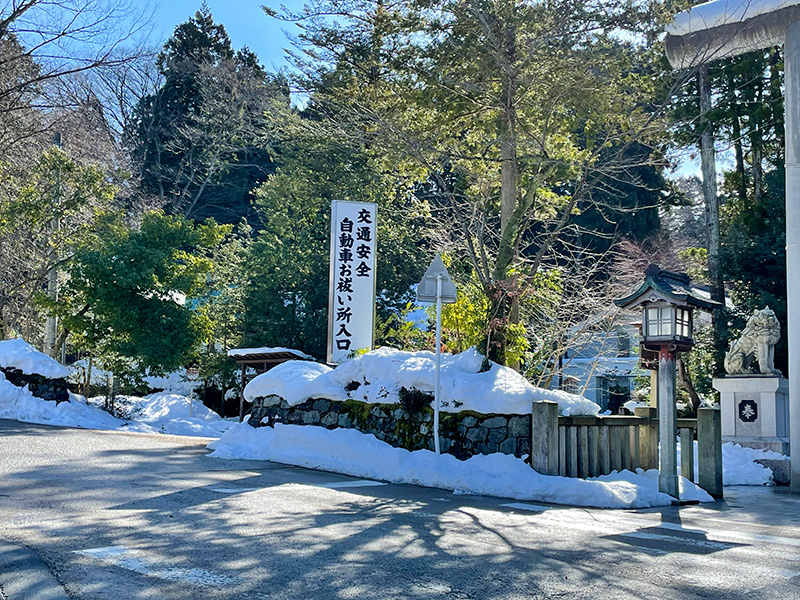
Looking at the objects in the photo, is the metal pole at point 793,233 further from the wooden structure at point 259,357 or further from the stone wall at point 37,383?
the stone wall at point 37,383

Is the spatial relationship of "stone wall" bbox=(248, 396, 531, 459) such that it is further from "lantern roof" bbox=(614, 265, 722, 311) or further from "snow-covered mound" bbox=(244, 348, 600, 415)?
"lantern roof" bbox=(614, 265, 722, 311)

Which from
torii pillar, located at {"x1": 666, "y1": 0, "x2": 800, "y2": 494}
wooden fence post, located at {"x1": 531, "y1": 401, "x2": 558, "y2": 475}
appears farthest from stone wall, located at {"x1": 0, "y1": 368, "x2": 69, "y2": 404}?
torii pillar, located at {"x1": 666, "y1": 0, "x2": 800, "y2": 494}

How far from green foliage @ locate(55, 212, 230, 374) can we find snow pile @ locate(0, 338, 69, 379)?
2535 millimetres

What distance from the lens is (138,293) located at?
2033cm

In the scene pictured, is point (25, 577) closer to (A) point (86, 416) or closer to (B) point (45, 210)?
(A) point (86, 416)

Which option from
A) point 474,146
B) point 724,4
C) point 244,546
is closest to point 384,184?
point 474,146

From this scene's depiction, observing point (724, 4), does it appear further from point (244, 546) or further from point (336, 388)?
point (244, 546)

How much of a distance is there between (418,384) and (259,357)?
13542mm

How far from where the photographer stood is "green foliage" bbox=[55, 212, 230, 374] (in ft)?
64.4

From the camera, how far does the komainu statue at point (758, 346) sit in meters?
16.4

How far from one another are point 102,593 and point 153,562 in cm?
74

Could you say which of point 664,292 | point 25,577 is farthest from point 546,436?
point 25,577

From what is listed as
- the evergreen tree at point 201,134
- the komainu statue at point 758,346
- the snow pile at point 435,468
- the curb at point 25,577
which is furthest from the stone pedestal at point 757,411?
the evergreen tree at point 201,134

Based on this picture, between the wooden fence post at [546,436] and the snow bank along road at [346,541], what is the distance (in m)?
1.15
